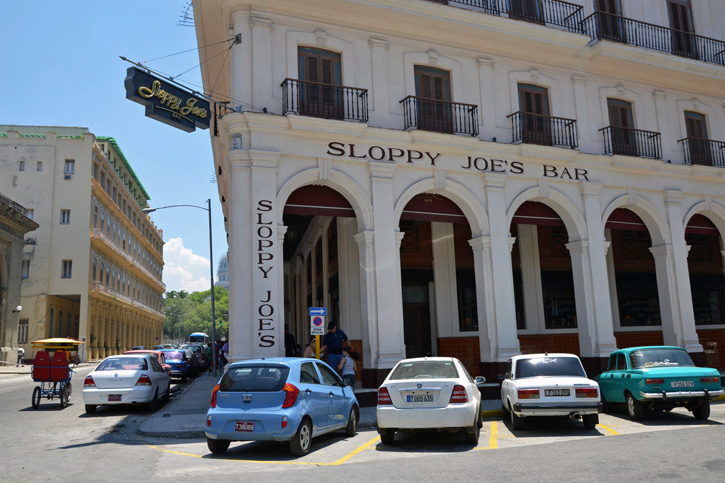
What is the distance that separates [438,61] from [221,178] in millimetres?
12984

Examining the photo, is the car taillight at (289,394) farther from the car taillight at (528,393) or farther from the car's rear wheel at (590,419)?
the car's rear wheel at (590,419)

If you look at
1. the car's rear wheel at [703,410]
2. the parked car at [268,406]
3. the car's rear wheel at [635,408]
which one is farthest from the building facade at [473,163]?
the car's rear wheel at [703,410]

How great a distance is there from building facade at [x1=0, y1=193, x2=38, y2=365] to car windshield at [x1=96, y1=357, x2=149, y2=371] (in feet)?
95.4

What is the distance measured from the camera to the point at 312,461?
8938mm

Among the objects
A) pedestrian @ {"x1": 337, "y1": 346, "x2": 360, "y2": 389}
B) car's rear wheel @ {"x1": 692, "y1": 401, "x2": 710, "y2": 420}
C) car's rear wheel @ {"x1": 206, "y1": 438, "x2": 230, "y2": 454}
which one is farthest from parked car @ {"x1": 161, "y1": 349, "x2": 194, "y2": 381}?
car's rear wheel @ {"x1": 692, "y1": 401, "x2": 710, "y2": 420}

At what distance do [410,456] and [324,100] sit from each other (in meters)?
10.5

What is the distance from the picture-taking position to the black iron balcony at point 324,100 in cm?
1620

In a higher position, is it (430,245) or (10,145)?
(10,145)

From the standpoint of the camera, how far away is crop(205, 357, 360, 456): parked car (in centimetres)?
918

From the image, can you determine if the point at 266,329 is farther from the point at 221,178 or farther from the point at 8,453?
the point at 221,178

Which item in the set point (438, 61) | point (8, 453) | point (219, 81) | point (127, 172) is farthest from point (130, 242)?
point (8, 453)

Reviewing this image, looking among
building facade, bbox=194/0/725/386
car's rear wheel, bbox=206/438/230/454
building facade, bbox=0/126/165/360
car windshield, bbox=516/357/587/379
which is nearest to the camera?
car's rear wheel, bbox=206/438/230/454

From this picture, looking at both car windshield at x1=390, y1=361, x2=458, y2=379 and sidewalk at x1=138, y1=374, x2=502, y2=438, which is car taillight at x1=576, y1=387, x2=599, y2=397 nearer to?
car windshield at x1=390, y1=361, x2=458, y2=379

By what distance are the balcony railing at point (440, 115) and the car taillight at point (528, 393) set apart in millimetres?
8678
